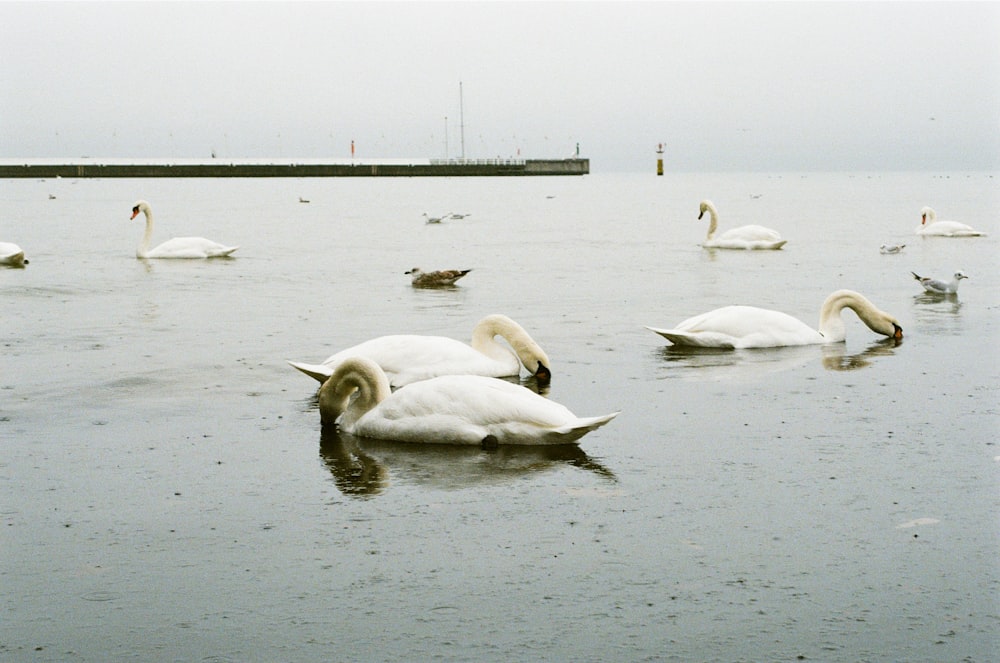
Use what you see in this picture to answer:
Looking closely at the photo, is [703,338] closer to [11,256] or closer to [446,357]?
[446,357]

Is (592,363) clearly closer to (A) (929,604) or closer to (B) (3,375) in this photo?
(B) (3,375)

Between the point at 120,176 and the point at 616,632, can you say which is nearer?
the point at 616,632

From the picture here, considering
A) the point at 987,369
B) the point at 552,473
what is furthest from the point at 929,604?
the point at 987,369

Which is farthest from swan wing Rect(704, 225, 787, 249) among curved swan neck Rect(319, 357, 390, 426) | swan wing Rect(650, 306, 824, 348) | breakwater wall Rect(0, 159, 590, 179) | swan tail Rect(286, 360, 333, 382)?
breakwater wall Rect(0, 159, 590, 179)

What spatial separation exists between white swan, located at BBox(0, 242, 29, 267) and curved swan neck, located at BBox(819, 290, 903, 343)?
15332 mm

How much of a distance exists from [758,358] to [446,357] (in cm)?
345

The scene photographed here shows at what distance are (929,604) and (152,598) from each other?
3.29 meters

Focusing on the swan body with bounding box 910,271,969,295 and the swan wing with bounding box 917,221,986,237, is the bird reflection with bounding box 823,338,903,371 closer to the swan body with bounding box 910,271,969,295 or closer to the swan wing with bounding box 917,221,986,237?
the swan body with bounding box 910,271,969,295

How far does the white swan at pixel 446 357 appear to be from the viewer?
9.72 m

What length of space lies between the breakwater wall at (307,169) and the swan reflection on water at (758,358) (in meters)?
144

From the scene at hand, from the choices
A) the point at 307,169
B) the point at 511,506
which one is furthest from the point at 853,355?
the point at 307,169

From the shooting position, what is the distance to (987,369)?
1127cm

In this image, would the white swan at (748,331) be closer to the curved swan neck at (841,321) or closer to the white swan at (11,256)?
the curved swan neck at (841,321)

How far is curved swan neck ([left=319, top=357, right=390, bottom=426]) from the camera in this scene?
8477 millimetres
